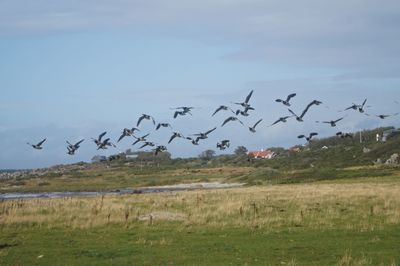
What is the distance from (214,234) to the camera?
25812mm

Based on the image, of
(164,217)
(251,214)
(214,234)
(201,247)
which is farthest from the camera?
(251,214)

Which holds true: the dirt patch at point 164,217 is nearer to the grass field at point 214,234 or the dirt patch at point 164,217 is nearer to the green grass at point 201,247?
the grass field at point 214,234

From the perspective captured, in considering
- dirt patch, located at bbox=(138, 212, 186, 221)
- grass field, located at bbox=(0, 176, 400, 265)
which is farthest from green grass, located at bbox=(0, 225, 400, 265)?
dirt patch, located at bbox=(138, 212, 186, 221)

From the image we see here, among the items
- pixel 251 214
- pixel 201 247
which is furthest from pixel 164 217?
pixel 201 247

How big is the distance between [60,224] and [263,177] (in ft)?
234

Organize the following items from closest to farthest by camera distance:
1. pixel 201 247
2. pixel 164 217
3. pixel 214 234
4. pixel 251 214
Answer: pixel 201 247 → pixel 214 234 → pixel 164 217 → pixel 251 214

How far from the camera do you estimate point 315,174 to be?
90.4m

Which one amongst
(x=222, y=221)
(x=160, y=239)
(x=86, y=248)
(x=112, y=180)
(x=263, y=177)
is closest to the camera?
(x=86, y=248)

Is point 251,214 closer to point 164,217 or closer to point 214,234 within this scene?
point 164,217

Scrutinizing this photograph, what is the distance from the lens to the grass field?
19562 millimetres

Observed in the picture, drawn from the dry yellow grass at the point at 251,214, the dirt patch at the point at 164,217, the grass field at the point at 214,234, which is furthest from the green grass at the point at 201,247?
the dirt patch at the point at 164,217

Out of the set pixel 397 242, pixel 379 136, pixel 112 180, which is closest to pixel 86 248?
pixel 397 242

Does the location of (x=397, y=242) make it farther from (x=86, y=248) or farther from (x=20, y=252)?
(x=20, y=252)

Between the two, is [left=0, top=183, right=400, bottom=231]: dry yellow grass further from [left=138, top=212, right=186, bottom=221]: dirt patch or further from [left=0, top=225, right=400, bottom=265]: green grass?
[left=0, top=225, right=400, bottom=265]: green grass
